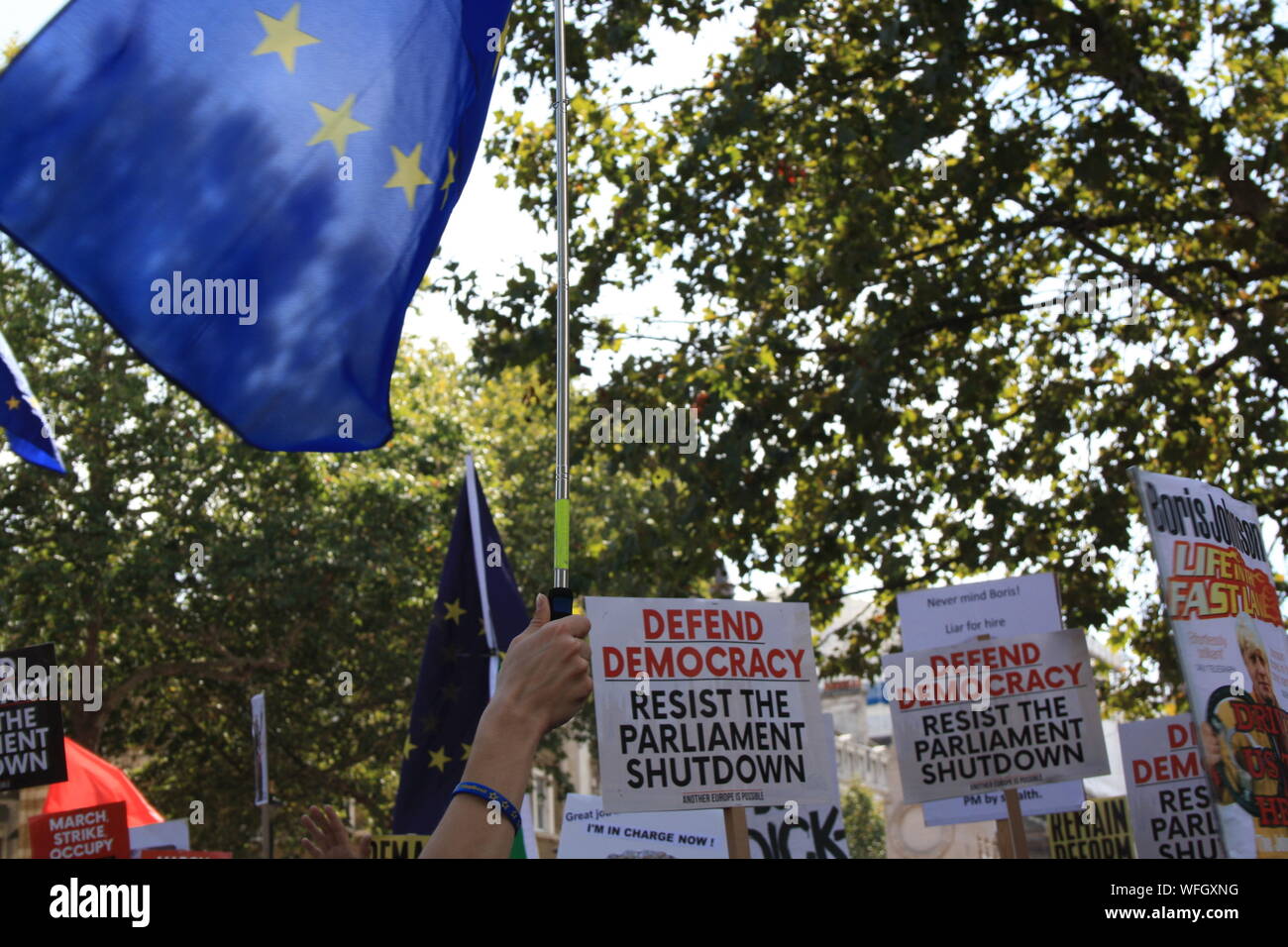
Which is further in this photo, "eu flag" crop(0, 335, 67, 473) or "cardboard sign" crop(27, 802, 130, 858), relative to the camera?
"cardboard sign" crop(27, 802, 130, 858)

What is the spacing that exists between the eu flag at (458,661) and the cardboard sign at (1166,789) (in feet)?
15.4

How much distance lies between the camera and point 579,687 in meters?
2.79

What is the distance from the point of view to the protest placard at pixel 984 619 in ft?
35.0

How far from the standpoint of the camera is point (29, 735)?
973 centimetres

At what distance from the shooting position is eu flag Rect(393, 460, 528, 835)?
9492 millimetres

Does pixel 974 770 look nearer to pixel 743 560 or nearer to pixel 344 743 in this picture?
pixel 743 560

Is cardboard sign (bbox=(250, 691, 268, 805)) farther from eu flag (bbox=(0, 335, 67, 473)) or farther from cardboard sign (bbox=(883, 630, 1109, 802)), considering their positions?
eu flag (bbox=(0, 335, 67, 473))

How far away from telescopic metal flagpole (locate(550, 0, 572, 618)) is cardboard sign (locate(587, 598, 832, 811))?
11.0 ft
